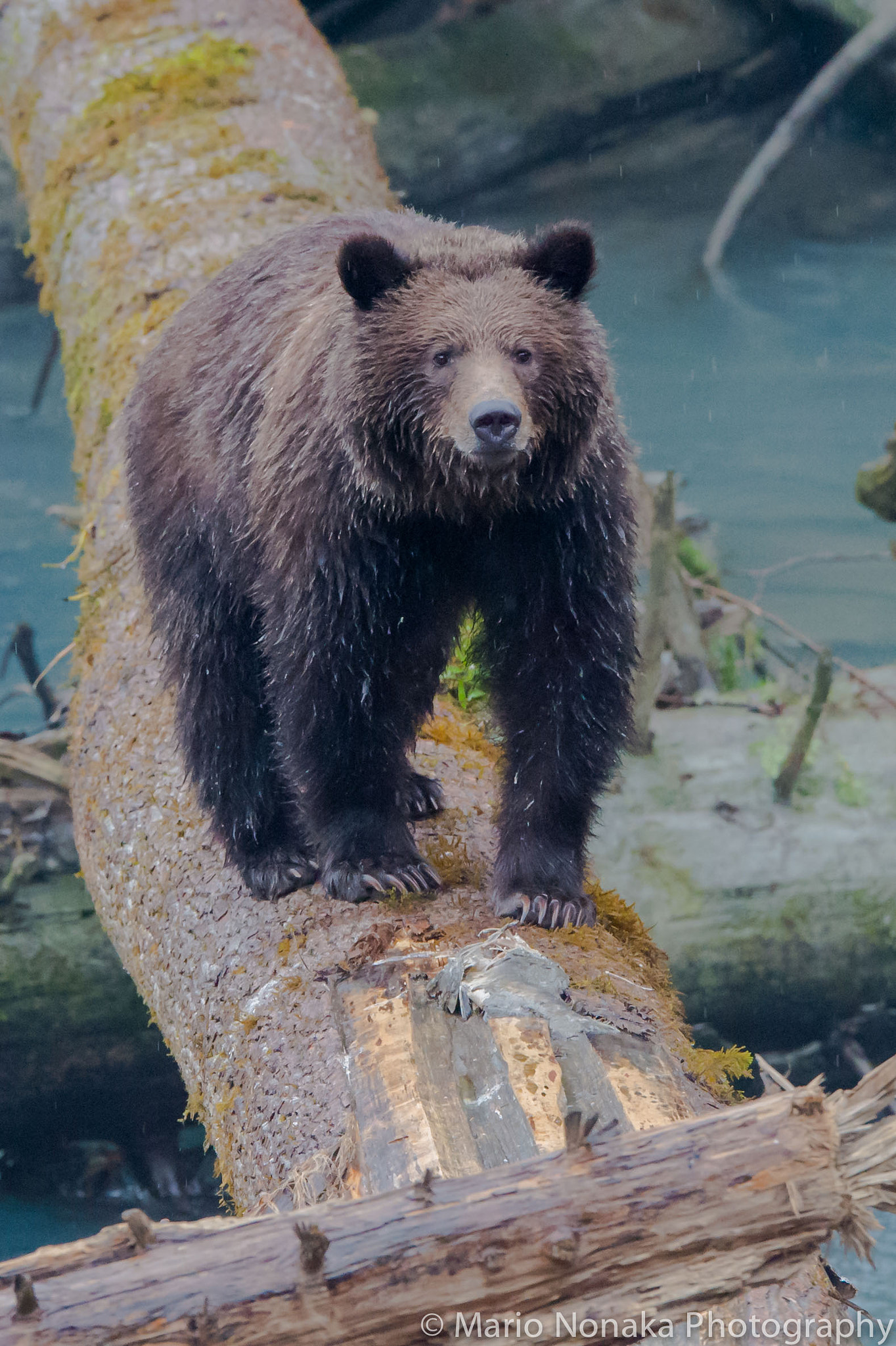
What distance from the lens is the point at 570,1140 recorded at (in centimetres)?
165

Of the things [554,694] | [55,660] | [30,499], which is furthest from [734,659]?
[30,499]

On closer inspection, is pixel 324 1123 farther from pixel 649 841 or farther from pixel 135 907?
pixel 649 841

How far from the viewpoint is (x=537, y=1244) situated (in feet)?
5.25

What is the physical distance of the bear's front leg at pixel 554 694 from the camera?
329 cm

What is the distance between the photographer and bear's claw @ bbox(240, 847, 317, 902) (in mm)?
3514

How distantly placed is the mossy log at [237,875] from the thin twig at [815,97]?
289 inches

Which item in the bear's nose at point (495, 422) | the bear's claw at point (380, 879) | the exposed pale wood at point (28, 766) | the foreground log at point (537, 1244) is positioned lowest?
the exposed pale wood at point (28, 766)

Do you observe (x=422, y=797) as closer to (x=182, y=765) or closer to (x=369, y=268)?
(x=182, y=765)

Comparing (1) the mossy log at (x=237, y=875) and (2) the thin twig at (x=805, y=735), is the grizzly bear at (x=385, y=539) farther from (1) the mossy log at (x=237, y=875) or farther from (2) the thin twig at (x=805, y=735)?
(2) the thin twig at (x=805, y=735)

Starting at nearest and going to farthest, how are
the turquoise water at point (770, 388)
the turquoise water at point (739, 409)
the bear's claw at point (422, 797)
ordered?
1. the bear's claw at point (422, 797)
2. the turquoise water at point (770, 388)
3. the turquoise water at point (739, 409)

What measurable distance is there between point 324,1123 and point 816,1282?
1062 millimetres

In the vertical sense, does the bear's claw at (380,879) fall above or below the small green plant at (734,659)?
above

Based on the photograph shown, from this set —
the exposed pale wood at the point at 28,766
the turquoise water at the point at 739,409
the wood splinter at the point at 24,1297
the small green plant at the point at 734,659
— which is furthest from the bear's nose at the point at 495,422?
the turquoise water at the point at 739,409

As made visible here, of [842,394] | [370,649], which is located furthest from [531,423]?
[842,394]
